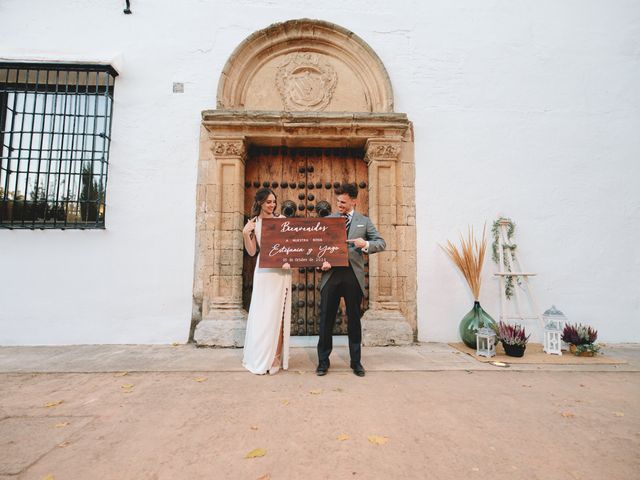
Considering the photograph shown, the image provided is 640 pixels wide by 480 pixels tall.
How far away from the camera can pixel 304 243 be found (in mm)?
2873

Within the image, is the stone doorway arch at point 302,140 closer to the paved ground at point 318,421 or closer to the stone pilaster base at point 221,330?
the stone pilaster base at point 221,330

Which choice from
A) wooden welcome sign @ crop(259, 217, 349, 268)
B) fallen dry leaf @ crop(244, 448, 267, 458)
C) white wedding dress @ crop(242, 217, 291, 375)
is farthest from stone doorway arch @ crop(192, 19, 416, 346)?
fallen dry leaf @ crop(244, 448, 267, 458)

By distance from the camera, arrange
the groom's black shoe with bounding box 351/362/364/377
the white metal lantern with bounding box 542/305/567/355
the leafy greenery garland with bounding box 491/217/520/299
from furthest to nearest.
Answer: the leafy greenery garland with bounding box 491/217/520/299
the white metal lantern with bounding box 542/305/567/355
the groom's black shoe with bounding box 351/362/364/377

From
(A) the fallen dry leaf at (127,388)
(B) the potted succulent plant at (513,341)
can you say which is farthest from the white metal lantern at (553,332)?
(A) the fallen dry leaf at (127,388)

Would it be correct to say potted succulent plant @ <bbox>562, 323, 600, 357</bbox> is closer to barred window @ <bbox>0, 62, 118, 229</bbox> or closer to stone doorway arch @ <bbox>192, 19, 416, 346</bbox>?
stone doorway arch @ <bbox>192, 19, 416, 346</bbox>

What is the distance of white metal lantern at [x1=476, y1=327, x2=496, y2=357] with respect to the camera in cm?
348

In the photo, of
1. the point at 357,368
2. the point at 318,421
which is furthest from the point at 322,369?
the point at 318,421

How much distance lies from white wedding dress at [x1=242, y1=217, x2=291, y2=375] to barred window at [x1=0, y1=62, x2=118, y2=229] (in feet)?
8.78

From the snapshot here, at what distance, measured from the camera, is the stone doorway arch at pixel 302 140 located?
4043 millimetres

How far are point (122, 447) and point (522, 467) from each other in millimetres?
2083

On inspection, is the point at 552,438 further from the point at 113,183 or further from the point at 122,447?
the point at 113,183

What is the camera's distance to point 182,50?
4.42 metres

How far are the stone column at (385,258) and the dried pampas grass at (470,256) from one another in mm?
788

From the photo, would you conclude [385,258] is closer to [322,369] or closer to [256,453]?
[322,369]
